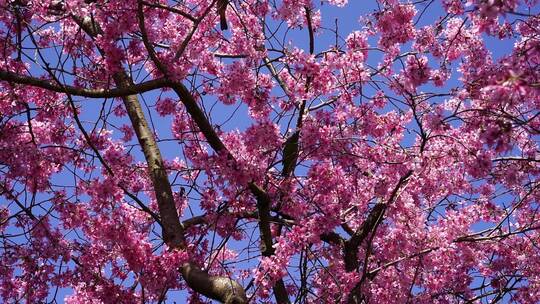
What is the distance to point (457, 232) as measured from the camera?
6.75 m

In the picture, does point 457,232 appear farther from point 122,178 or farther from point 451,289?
point 122,178

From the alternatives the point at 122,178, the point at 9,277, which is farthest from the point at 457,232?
the point at 9,277

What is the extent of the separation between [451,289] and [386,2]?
11.5ft

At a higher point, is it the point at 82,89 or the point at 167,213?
the point at 82,89

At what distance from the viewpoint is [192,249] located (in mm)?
5527

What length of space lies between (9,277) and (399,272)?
4.35 metres

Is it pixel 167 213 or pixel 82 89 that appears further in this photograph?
pixel 167 213

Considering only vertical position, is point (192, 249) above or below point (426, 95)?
below

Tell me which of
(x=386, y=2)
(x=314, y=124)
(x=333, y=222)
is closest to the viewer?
(x=333, y=222)

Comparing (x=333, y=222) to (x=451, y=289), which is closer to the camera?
(x=333, y=222)

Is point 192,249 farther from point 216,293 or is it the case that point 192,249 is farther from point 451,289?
point 451,289

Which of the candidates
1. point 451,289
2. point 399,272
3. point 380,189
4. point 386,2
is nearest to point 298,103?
point 380,189

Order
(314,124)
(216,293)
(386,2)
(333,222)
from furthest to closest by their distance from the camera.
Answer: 1. (386,2)
2. (314,124)
3. (333,222)
4. (216,293)

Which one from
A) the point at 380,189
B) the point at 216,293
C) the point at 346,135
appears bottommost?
the point at 216,293
